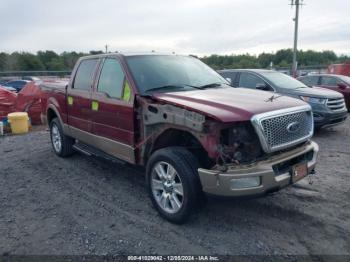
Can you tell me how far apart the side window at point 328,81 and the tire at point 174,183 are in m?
11.0

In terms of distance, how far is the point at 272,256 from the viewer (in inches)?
128

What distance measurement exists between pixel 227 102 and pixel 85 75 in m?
2.97

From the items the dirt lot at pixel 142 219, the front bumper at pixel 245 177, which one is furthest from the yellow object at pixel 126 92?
the front bumper at pixel 245 177

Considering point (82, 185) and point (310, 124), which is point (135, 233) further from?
point (310, 124)

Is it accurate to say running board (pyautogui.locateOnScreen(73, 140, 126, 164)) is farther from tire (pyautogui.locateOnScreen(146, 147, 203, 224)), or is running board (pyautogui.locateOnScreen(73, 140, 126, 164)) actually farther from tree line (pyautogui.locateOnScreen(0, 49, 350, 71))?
tree line (pyautogui.locateOnScreen(0, 49, 350, 71))

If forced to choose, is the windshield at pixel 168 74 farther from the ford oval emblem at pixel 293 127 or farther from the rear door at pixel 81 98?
the ford oval emblem at pixel 293 127

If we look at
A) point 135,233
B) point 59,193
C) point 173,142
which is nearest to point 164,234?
point 135,233

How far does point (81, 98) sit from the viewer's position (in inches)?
221

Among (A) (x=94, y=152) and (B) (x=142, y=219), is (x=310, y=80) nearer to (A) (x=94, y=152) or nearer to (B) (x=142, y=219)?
(A) (x=94, y=152)

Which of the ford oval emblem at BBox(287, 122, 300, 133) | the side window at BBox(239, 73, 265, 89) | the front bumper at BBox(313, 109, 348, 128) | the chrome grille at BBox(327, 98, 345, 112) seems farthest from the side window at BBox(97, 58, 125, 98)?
the chrome grille at BBox(327, 98, 345, 112)

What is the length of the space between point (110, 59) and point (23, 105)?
7707 mm

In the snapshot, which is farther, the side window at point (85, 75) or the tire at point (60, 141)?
the tire at point (60, 141)

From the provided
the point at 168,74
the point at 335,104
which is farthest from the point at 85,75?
the point at 335,104

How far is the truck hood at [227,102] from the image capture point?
11.1ft
